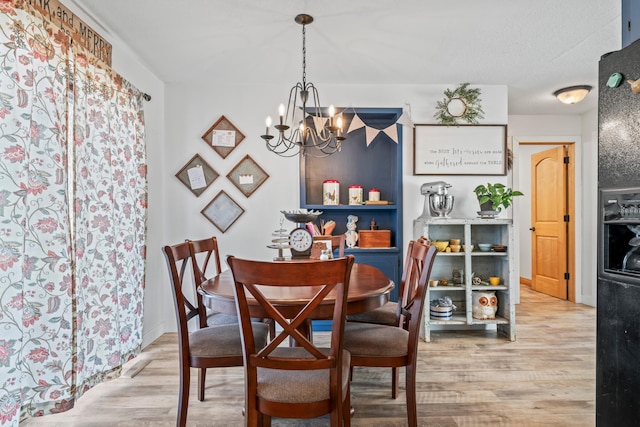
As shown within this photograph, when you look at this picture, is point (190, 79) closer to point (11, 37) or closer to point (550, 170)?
point (11, 37)

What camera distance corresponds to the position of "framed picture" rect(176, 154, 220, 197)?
355cm

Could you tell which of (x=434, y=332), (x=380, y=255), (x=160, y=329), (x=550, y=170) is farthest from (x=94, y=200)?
(x=550, y=170)

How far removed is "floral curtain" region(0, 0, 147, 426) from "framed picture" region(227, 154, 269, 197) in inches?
41.5

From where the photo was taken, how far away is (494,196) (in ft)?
11.0

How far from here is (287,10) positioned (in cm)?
230

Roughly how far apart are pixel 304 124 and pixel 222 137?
149 cm

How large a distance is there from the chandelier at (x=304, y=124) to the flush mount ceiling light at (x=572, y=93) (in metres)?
2.35

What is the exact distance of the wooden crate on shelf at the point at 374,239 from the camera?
3.60 metres

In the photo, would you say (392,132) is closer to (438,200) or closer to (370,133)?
(370,133)

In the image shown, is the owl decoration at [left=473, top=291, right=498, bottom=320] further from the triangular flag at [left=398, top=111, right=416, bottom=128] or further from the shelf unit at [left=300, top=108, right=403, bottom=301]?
the triangular flag at [left=398, top=111, right=416, bottom=128]

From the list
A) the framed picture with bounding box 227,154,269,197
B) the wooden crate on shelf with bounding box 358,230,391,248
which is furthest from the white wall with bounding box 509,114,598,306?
the framed picture with bounding box 227,154,269,197

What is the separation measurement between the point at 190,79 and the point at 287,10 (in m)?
1.55

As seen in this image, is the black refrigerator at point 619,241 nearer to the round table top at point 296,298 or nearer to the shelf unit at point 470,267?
the round table top at point 296,298

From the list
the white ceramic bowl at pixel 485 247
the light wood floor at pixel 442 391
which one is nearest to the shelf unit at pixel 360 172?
the white ceramic bowl at pixel 485 247
